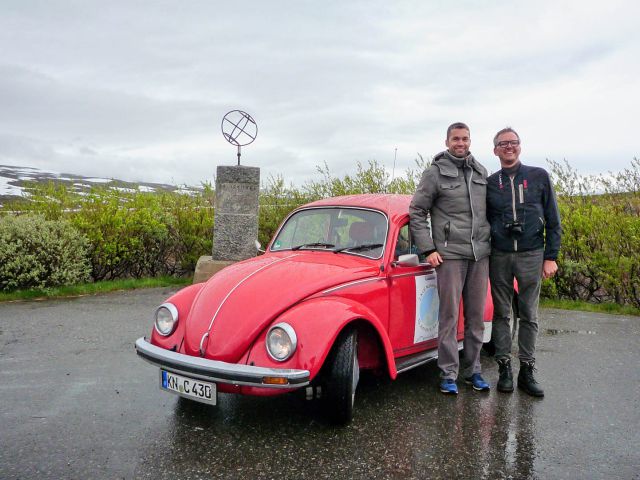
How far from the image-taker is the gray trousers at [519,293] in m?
4.58

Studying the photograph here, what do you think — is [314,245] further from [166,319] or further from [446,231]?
[166,319]

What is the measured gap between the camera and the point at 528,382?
4.65 metres

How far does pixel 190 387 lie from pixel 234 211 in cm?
616

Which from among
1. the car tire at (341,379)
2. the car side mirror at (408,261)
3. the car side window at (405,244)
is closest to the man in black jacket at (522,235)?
the car side window at (405,244)

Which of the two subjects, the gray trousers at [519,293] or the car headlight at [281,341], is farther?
the gray trousers at [519,293]

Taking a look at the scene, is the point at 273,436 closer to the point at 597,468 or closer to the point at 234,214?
the point at 597,468

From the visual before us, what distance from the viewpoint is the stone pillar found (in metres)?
9.51

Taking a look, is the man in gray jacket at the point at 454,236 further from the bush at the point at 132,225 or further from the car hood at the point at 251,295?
the bush at the point at 132,225

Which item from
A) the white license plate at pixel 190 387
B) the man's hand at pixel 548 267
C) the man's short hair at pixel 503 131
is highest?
the man's short hair at pixel 503 131

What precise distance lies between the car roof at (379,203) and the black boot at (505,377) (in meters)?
1.58

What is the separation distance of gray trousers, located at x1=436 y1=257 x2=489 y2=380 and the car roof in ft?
2.10

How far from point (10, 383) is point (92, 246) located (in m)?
5.57

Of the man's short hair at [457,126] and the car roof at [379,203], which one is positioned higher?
the man's short hair at [457,126]

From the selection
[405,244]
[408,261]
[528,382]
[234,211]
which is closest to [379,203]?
[405,244]
